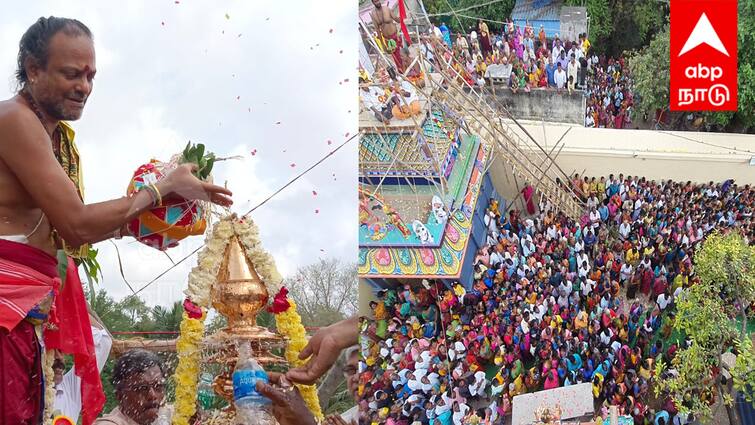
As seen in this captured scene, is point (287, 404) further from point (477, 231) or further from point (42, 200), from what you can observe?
point (477, 231)

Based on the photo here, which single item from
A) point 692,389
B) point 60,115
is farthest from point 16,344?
point 692,389

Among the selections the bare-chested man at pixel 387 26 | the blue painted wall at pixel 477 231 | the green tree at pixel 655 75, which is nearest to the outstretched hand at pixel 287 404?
the bare-chested man at pixel 387 26

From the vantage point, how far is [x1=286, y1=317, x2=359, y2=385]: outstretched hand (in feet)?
5.24

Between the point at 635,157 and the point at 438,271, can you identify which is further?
the point at 635,157

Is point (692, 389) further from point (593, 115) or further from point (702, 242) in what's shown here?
point (593, 115)

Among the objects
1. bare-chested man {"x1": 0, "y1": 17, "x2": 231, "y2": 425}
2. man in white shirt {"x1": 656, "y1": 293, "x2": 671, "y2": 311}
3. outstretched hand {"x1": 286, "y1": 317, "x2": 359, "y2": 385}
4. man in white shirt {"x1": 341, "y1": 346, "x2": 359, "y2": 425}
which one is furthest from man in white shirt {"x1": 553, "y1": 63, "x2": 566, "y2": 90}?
bare-chested man {"x1": 0, "y1": 17, "x2": 231, "y2": 425}

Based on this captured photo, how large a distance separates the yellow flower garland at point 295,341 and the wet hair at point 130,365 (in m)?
0.23

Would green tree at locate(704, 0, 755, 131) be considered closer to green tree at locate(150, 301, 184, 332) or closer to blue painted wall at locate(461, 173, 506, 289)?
blue painted wall at locate(461, 173, 506, 289)

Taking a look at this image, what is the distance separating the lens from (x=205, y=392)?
1.54 meters

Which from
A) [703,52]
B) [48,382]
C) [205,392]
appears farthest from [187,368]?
[703,52]

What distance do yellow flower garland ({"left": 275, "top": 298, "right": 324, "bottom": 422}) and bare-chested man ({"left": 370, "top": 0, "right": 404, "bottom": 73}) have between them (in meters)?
3.47

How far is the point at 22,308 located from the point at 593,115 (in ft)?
27.3

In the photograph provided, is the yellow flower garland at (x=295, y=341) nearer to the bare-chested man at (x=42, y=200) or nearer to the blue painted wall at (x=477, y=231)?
the bare-chested man at (x=42, y=200)

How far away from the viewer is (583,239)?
8008 mm
